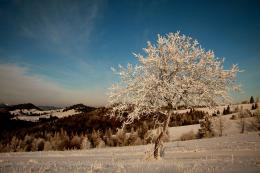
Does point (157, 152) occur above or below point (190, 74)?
below

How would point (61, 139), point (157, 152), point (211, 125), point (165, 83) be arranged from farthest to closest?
1. point (61, 139)
2. point (211, 125)
3. point (157, 152)
4. point (165, 83)

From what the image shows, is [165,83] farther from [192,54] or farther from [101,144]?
[101,144]

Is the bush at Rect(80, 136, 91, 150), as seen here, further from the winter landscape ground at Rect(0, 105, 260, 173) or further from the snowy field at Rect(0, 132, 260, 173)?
the snowy field at Rect(0, 132, 260, 173)

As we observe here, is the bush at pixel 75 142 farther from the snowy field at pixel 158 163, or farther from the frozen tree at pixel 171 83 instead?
the frozen tree at pixel 171 83

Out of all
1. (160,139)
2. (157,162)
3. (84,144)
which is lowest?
(84,144)

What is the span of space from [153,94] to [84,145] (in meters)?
61.5

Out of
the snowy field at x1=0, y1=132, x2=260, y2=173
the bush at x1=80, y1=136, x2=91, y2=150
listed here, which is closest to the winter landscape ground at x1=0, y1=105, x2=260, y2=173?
the snowy field at x1=0, y1=132, x2=260, y2=173

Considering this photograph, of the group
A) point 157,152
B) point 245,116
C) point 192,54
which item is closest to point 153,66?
point 192,54

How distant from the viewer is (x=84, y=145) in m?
78.8

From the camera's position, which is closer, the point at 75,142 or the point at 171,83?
the point at 171,83

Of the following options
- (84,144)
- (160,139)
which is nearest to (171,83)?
(160,139)

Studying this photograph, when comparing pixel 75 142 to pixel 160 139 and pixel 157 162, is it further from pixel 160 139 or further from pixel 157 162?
pixel 157 162

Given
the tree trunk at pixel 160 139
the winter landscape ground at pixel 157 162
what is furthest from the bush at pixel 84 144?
the tree trunk at pixel 160 139

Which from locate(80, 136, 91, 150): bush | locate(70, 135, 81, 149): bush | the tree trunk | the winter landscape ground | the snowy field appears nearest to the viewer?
the snowy field
